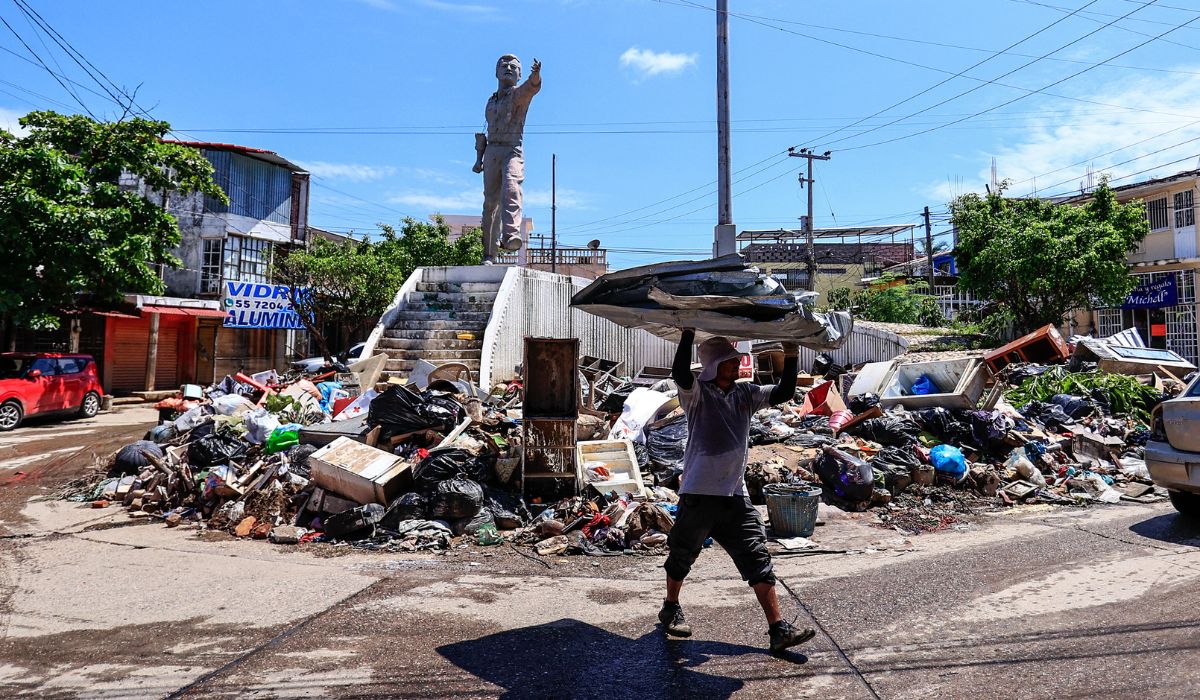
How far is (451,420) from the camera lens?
8336 millimetres

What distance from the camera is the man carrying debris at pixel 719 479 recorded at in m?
3.78

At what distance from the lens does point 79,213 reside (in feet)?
47.8

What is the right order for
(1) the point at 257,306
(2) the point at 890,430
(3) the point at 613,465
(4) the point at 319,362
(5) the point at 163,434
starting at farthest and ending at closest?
1. (1) the point at 257,306
2. (4) the point at 319,362
3. (5) the point at 163,434
4. (2) the point at 890,430
5. (3) the point at 613,465

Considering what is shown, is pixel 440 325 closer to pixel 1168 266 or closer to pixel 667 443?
pixel 667 443

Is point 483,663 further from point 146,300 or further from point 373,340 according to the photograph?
point 146,300

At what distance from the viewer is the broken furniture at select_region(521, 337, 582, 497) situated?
287 inches

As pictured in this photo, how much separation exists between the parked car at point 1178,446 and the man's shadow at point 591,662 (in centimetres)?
435

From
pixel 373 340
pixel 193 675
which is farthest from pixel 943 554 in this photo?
pixel 373 340

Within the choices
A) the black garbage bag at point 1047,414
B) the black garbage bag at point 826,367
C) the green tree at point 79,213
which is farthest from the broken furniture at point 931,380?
the green tree at point 79,213

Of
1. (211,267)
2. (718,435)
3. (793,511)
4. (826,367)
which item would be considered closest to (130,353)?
(211,267)

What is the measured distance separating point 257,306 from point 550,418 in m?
19.0

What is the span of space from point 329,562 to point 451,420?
2791 mm

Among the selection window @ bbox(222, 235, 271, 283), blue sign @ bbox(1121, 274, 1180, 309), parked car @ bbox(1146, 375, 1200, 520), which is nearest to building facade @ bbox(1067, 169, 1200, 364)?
blue sign @ bbox(1121, 274, 1180, 309)

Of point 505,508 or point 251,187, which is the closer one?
point 505,508
